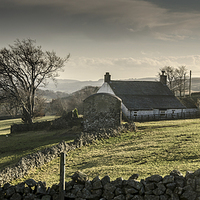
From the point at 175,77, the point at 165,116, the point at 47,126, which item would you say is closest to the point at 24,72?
the point at 47,126

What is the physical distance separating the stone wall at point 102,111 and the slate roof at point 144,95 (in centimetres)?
→ 1297

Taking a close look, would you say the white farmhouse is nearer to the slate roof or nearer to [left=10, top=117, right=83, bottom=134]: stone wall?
the slate roof

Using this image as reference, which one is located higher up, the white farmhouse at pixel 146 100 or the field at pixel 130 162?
the white farmhouse at pixel 146 100

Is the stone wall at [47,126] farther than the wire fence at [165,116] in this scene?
No

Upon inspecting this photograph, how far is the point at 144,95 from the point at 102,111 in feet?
64.8

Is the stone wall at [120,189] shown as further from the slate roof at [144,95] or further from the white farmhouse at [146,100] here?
the slate roof at [144,95]

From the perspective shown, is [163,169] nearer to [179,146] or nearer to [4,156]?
[179,146]

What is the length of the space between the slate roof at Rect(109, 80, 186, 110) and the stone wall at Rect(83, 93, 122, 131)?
511 inches

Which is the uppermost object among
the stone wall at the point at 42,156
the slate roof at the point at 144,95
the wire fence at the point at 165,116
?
the slate roof at the point at 144,95

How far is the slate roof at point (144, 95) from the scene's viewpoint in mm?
37822

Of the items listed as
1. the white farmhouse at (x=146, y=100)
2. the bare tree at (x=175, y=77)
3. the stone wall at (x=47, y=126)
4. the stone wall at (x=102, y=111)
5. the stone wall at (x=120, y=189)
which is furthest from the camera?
the bare tree at (x=175, y=77)

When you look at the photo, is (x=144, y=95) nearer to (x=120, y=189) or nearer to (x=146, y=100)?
(x=146, y=100)

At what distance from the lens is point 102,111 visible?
76.3 ft

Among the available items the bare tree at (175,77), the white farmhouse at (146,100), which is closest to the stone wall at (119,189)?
the white farmhouse at (146,100)
